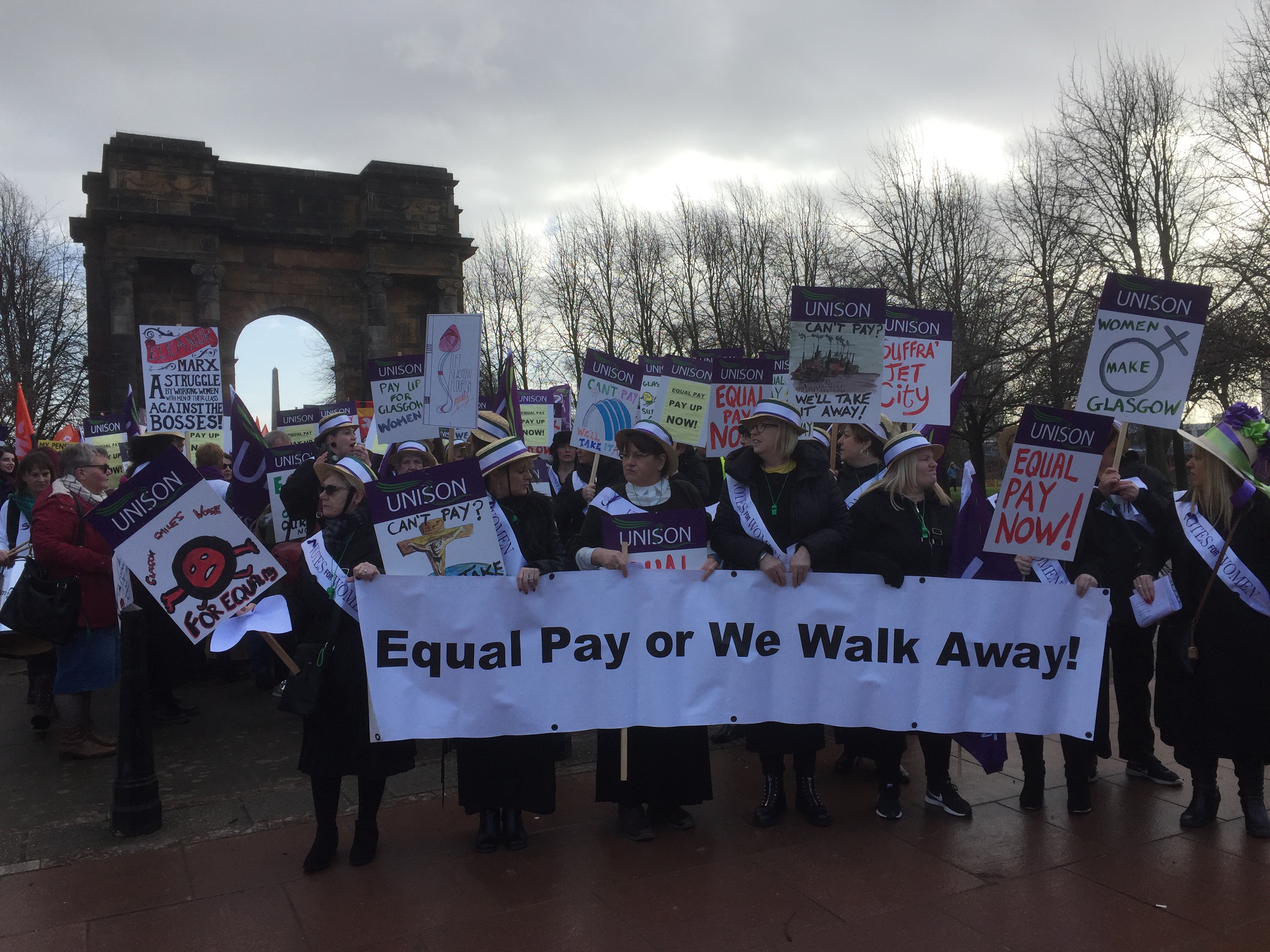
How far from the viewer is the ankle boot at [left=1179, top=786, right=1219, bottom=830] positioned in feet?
15.7

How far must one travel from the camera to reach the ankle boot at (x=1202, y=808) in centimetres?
479

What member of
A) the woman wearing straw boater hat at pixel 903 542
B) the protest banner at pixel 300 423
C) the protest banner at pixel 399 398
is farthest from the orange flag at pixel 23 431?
the woman wearing straw boater hat at pixel 903 542

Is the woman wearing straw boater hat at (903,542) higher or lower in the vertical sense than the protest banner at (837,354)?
lower

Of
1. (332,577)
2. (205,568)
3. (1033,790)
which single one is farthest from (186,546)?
(1033,790)

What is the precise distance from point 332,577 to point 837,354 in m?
3.60

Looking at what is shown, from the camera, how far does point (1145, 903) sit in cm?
399

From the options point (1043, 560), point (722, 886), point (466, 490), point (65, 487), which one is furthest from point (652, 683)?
point (65, 487)

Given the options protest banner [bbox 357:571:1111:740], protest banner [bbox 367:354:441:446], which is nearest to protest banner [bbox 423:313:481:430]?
protest banner [bbox 367:354:441:446]

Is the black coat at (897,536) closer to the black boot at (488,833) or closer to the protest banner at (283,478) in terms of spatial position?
the black boot at (488,833)

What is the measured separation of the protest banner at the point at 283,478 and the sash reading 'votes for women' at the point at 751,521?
4.00 m

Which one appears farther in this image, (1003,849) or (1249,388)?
(1249,388)

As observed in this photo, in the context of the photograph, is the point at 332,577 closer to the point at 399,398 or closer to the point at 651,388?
the point at 399,398

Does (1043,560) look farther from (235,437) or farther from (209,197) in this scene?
(209,197)

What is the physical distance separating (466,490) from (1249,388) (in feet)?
77.1
